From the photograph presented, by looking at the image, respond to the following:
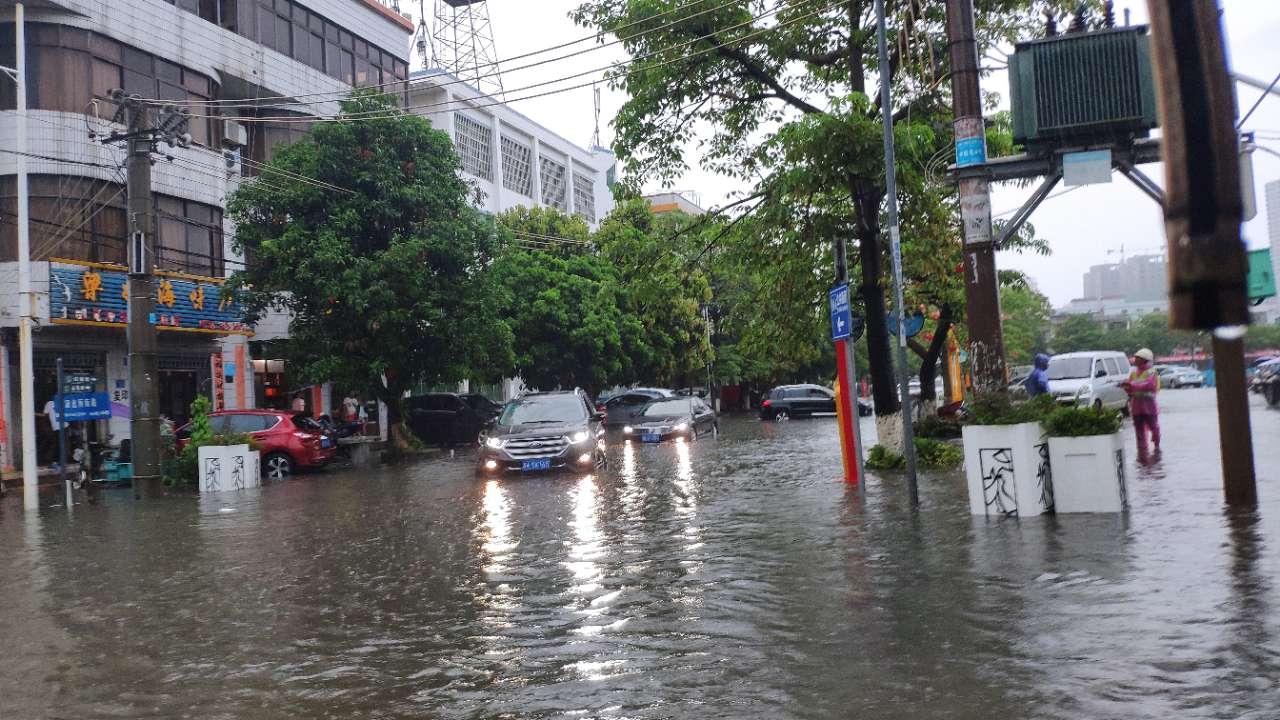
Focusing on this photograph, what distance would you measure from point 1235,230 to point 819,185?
46.1ft

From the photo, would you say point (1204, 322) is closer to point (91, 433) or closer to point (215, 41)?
point (91, 433)

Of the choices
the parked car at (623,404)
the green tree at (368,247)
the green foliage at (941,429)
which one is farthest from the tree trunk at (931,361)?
the green tree at (368,247)

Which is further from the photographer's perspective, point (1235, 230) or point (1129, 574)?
point (1129, 574)

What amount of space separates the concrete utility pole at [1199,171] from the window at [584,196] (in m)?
58.8

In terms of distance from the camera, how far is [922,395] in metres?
30.4

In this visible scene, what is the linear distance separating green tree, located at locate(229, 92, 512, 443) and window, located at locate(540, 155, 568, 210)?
1127 inches

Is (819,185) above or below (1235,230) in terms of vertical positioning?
above

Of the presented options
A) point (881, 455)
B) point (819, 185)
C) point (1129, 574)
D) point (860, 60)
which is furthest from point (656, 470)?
point (1129, 574)

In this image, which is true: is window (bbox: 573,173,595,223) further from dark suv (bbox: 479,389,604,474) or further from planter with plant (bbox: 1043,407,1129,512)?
planter with plant (bbox: 1043,407,1129,512)

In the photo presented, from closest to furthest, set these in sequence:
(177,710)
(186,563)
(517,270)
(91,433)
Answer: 1. (177,710)
2. (186,563)
3. (91,433)
4. (517,270)

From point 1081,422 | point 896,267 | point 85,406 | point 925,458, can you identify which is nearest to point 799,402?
point 925,458

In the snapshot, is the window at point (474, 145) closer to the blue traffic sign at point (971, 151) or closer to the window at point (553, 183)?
the window at point (553, 183)

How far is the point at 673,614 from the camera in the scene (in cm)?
723

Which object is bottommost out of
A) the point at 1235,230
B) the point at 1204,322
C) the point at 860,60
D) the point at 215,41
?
the point at 1204,322
